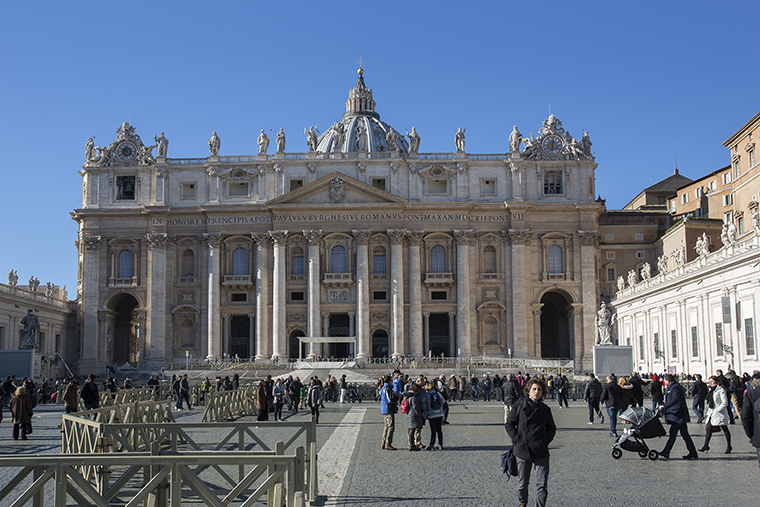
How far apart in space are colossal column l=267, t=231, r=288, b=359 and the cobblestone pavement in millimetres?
43461

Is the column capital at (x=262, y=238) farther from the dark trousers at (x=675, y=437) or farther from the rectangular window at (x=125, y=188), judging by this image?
the dark trousers at (x=675, y=437)

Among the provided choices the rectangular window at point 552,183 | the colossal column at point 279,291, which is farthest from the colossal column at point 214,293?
the rectangular window at point 552,183

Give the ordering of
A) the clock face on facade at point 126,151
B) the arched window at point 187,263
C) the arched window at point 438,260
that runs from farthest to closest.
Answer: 1. the clock face on facade at point 126,151
2. the arched window at point 187,263
3. the arched window at point 438,260

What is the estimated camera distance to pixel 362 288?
67000 millimetres

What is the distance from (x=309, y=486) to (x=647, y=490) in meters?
5.02

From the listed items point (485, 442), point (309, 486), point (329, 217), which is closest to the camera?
point (309, 486)

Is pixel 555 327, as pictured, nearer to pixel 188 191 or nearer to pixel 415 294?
pixel 415 294

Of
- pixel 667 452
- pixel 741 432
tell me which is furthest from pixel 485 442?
pixel 741 432

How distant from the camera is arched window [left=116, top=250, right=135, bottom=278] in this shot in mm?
69438

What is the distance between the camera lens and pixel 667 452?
16.6 m

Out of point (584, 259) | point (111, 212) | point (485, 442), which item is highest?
point (111, 212)

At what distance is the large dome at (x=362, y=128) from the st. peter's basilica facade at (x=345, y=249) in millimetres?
17149

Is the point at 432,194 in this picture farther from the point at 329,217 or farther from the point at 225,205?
the point at 225,205

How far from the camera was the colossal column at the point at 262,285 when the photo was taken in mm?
67375
